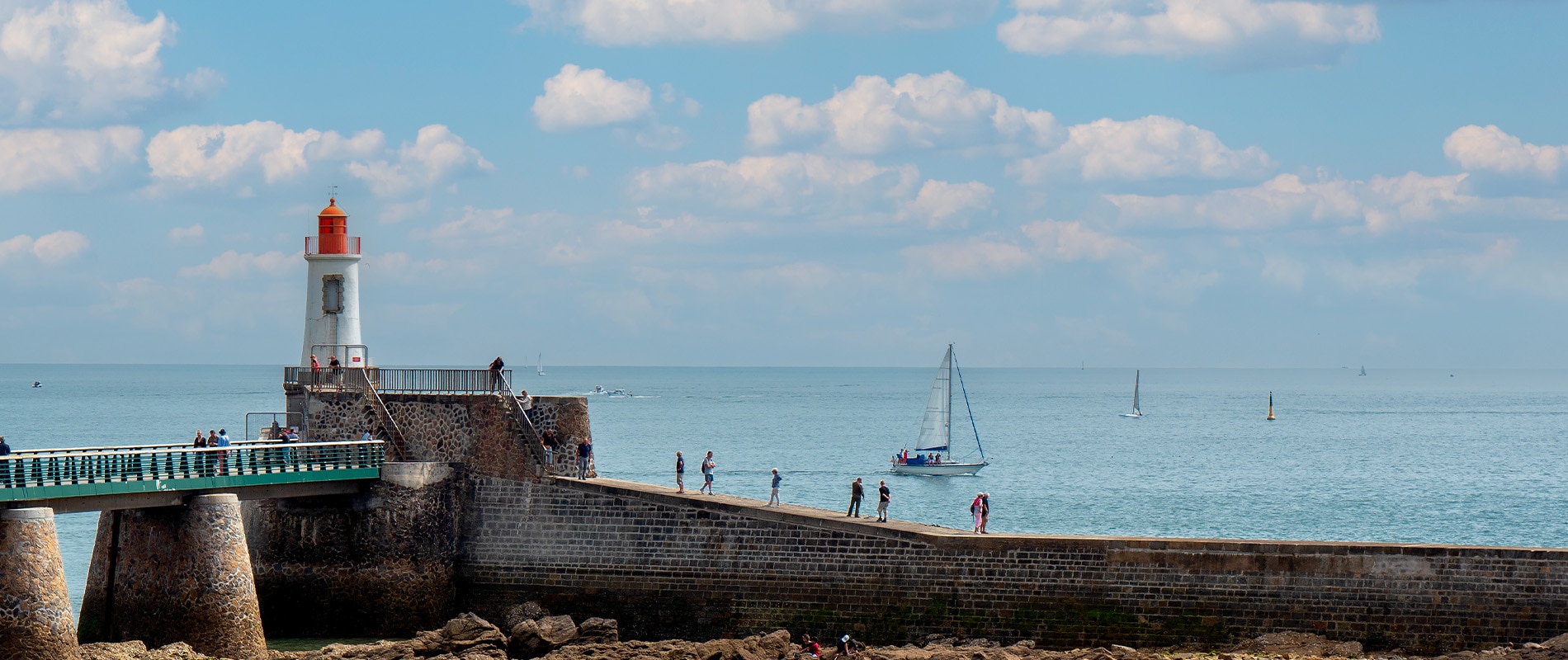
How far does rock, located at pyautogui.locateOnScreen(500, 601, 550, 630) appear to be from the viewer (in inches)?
1080

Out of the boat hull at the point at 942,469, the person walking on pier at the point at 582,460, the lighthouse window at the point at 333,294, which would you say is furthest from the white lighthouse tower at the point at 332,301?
the boat hull at the point at 942,469

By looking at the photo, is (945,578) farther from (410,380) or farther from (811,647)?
(410,380)

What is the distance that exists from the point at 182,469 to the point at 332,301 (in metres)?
7.74

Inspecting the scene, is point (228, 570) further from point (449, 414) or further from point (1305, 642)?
point (1305, 642)

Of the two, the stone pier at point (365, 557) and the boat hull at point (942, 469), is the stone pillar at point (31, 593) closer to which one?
the stone pier at point (365, 557)

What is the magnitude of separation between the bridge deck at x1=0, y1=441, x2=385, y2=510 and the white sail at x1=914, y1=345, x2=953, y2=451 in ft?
155

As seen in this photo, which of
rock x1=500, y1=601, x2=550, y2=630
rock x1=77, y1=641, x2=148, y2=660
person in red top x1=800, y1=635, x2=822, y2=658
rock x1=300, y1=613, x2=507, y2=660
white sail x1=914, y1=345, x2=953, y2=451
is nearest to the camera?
rock x1=77, y1=641, x2=148, y2=660

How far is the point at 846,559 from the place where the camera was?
2622cm

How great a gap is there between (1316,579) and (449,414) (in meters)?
15.3

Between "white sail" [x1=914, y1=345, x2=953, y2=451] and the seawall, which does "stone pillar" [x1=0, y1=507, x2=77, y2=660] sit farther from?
"white sail" [x1=914, y1=345, x2=953, y2=451]

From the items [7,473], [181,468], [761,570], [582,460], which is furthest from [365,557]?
[761,570]

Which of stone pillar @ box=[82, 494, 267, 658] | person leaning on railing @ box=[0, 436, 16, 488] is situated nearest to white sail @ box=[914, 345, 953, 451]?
stone pillar @ box=[82, 494, 267, 658]

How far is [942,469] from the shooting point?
229 ft

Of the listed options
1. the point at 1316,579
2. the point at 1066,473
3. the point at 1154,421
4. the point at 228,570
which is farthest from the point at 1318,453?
the point at 228,570
